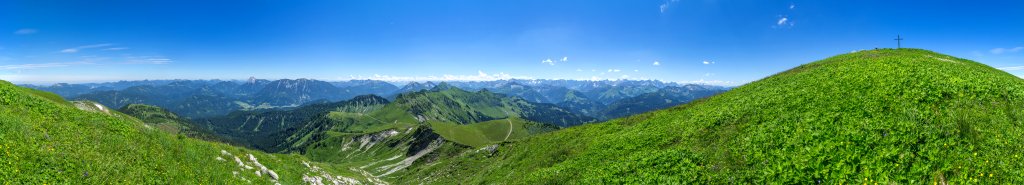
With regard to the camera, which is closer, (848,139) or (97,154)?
(848,139)

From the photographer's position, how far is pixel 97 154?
19.0m

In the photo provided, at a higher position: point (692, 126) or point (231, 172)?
point (692, 126)

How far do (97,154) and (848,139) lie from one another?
30.7m

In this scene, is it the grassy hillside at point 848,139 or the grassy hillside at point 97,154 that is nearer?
the grassy hillside at point 848,139

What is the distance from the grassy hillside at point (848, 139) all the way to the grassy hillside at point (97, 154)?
18487mm

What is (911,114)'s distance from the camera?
17250 millimetres

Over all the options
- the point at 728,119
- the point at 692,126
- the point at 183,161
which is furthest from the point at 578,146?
the point at 183,161

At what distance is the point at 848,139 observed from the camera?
15.1 metres

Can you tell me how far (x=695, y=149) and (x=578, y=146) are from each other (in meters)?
14.4

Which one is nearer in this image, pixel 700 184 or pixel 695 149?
pixel 700 184

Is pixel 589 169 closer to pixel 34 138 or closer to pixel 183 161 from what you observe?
pixel 183 161

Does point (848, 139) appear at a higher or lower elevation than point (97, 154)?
higher

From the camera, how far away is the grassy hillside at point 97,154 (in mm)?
16406

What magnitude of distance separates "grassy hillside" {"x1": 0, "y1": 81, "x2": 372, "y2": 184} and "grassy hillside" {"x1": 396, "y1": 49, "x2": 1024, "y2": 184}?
18.5m
